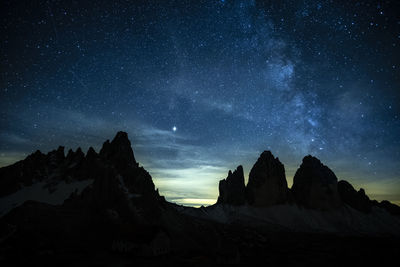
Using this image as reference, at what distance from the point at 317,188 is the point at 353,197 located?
34.5 meters

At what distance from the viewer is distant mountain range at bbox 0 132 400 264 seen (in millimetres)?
37141

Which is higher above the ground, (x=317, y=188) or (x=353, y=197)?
(x=317, y=188)

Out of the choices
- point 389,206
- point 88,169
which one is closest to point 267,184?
point 389,206

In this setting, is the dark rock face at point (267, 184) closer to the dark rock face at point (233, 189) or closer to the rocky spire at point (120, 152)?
the dark rock face at point (233, 189)

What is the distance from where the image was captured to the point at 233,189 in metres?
150

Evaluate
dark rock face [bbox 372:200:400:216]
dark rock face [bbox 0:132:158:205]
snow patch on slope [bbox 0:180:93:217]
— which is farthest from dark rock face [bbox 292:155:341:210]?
snow patch on slope [bbox 0:180:93:217]

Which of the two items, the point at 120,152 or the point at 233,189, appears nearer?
the point at 120,152

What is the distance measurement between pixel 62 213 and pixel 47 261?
59.3ft

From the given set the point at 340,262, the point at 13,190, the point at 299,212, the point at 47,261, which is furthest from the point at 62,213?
the point at 299,212

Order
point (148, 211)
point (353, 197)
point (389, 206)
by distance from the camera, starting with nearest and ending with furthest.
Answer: point (148, 211) → point (353, 197) → point (389, 206)

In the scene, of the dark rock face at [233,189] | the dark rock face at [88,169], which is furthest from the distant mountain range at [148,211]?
the dark rock face at [233,189]

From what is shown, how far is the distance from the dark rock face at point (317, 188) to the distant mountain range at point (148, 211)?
2.12 ft

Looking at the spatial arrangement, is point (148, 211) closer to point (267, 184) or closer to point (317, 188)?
point (267, 184)

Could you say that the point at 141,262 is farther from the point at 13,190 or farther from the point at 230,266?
the point at 13,190
